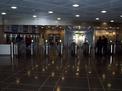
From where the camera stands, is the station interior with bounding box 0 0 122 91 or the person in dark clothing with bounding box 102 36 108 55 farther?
the person in dark clothing with bounding box 102 36 108 55

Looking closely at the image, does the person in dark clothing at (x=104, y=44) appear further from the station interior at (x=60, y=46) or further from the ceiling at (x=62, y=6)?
the ceiling at (x=62, y=6)

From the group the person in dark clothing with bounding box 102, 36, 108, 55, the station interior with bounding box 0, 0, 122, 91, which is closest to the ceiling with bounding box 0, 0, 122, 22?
the station interior with bounding box 0, 0, 122, 91

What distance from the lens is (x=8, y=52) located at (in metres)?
18.5

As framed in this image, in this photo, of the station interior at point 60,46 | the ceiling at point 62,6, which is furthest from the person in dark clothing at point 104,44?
the ceiling at point 62,6

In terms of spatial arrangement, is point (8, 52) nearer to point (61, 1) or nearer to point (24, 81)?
point (61, 1)

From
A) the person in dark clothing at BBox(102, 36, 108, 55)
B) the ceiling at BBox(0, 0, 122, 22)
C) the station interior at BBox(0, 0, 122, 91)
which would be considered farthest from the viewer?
the person in dark clothing at BBox(102, 36, 108, 55)

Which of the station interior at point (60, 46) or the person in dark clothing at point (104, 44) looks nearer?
the station interior at point (60, 46)

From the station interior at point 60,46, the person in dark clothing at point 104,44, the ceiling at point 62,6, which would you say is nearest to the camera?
the station interior at point 60,46

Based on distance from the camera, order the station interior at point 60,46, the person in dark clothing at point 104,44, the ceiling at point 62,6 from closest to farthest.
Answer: the station interior at point 60,46
the ceiling at point 62,6
the person in dark clothing at point 104,44

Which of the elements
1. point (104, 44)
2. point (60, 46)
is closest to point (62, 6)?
point (60, 46)

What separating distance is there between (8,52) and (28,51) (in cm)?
232

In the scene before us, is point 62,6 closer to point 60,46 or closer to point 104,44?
point 60,46

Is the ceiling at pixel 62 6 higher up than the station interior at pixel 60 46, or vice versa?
the ceiling at pixel 62 6

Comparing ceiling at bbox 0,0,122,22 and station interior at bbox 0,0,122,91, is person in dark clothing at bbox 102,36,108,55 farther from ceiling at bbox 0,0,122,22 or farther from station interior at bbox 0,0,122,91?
ceiling at bbox 0,0,122,22
